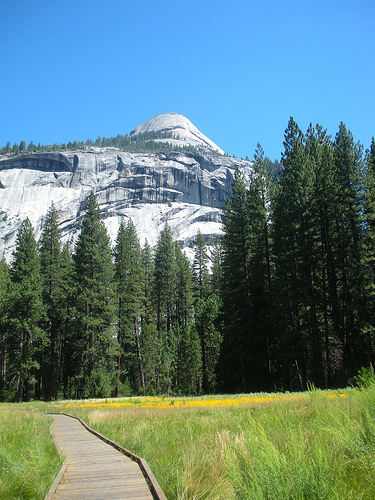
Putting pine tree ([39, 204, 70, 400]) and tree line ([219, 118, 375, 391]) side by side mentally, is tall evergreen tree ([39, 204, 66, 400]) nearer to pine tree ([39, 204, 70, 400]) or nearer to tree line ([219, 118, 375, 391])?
pine tree ([39, 204, 70, 400])

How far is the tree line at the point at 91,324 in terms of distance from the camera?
29.9 m

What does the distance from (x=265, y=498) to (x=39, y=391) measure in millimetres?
41557

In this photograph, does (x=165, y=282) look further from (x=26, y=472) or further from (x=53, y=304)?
(x=26, y=472)

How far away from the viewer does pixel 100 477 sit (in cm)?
421

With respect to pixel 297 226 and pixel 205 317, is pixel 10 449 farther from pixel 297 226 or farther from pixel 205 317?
pixel 205 317

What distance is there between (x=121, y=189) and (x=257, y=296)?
109508 mm

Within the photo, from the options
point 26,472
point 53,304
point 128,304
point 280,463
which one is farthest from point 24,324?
point 280,463

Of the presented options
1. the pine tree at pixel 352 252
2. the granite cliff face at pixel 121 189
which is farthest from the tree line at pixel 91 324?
the granite cliff face at pixel 121 189

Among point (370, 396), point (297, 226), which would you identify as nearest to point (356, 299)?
point (297, 226)

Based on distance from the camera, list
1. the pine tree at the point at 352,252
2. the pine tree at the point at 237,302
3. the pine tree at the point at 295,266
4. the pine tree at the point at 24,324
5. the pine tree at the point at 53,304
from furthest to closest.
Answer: the pine tree at the point at 53,304 → the pine tree at the point at 24,324 → the pine tree at the point at 237,302 → the pine tree at the point at 295,266 → the pine tree at the point at 352,252

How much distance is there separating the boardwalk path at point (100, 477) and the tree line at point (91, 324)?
2497cm

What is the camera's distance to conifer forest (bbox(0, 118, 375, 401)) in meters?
22.3

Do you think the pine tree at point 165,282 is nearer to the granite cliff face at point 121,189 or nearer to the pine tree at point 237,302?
the pine tree at point 237,302

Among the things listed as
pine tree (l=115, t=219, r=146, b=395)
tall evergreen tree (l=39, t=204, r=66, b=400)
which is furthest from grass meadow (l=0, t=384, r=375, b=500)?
tall evergreen tree (l=39, t=204, r=66, b=400)
